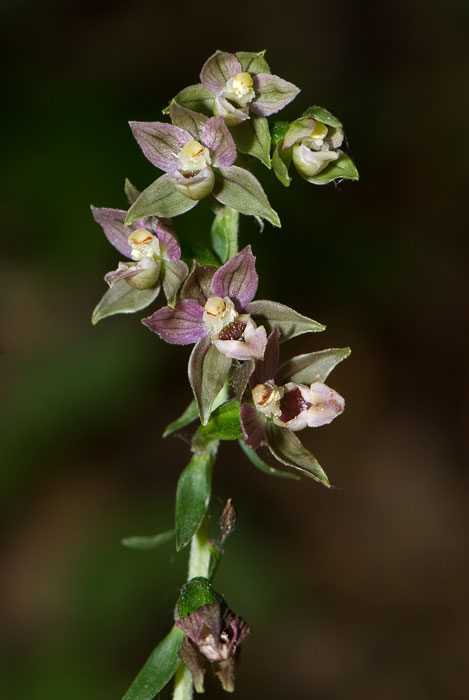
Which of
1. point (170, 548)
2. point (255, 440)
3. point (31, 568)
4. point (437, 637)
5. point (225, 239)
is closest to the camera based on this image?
point (255, 440)

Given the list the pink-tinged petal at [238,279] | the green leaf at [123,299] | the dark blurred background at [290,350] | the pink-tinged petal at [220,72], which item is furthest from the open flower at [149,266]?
the dark blurred background at [290,350]

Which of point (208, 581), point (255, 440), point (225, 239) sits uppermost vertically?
point (225, 239)

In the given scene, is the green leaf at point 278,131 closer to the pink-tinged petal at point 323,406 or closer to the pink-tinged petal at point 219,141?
the pink-tinged petal at point 219,141

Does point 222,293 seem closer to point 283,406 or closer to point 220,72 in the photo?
point 283,406

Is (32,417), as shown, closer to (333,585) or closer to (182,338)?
(333,585)

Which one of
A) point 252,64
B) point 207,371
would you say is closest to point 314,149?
point 252,64

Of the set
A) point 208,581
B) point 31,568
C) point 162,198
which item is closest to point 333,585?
point 31,568

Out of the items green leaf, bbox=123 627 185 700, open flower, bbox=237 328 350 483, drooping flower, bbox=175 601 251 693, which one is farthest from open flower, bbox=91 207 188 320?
green leaf, bbox=123 627 185 700
